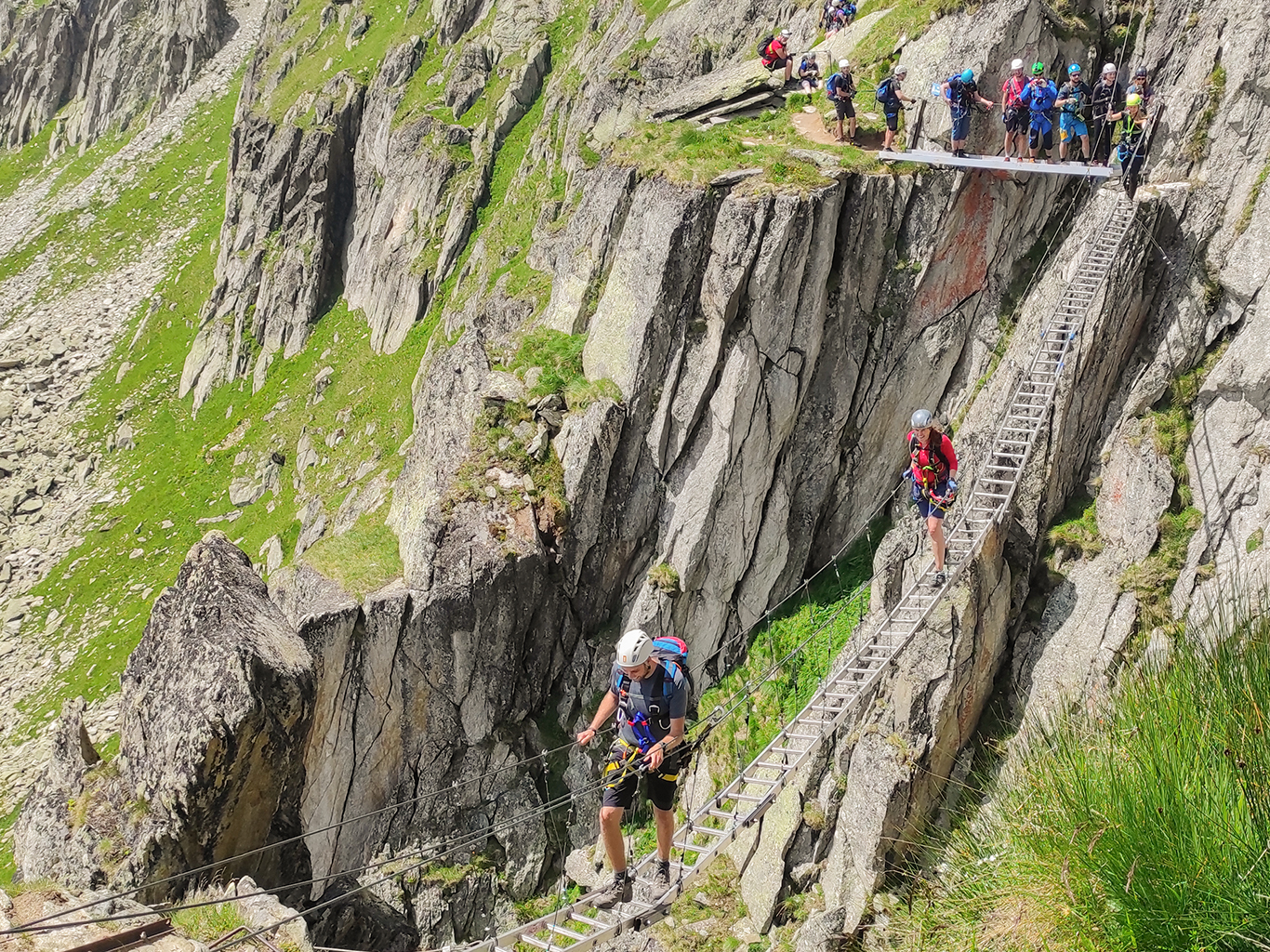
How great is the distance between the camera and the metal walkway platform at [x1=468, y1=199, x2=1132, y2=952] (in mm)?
12703

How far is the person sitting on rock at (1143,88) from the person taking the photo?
19.3 metres

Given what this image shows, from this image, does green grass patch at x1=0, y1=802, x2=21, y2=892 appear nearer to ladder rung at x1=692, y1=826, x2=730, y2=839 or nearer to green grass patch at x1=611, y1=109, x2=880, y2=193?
ladder rung at x1=692, y1=826, x2=730, y2=839

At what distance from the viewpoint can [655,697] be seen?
10.8m

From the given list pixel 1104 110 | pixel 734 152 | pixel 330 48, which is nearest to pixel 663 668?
pixel 734 152

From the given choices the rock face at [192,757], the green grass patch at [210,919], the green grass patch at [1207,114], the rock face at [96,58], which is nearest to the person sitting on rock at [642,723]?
the green grass patch at [210,919]

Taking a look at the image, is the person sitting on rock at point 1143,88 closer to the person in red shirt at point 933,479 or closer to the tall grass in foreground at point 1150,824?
the person in red shirt at point 933,479

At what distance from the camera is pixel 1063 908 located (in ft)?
23.8

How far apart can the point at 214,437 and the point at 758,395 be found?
37.5 metres

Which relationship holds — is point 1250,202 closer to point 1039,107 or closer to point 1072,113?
point 1072,113

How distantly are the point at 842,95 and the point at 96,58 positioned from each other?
9770cm

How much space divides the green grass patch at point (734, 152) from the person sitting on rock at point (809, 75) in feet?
3.36

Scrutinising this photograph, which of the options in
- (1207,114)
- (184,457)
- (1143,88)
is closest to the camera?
(1207,114)

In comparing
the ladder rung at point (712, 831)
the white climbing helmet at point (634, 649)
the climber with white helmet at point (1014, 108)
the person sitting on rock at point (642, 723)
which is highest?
the climber with white helmet at point (1014, 108)

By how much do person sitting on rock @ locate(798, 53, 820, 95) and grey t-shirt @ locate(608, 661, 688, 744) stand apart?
64.8ft
